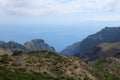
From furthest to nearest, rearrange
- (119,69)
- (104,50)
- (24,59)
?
(104,50) < (119,69) < (24,59)

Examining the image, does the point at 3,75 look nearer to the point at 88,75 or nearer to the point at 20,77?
the point at 20,77

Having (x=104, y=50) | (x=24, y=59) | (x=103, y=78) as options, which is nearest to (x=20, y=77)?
(x=24, y=59)

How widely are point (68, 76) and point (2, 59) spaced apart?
29.7 ft

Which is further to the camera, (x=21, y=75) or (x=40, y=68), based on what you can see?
(x=40, y=68)

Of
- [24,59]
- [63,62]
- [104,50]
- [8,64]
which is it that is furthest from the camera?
[104,50]

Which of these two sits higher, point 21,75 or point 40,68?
point 40,68

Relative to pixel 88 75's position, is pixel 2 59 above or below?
above

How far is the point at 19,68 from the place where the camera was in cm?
4559

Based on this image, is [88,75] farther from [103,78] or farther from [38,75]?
[38,75]

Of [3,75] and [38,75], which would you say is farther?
[38,75]

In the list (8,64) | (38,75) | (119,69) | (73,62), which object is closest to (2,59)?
(8,64)

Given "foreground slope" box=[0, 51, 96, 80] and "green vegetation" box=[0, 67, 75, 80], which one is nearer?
"green vegetation" box=[0, 67, 75, 80]

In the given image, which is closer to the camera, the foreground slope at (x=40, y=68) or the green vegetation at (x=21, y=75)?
the green vegetation at (x=21, y=75)

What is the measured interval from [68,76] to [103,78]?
906 centimetres
